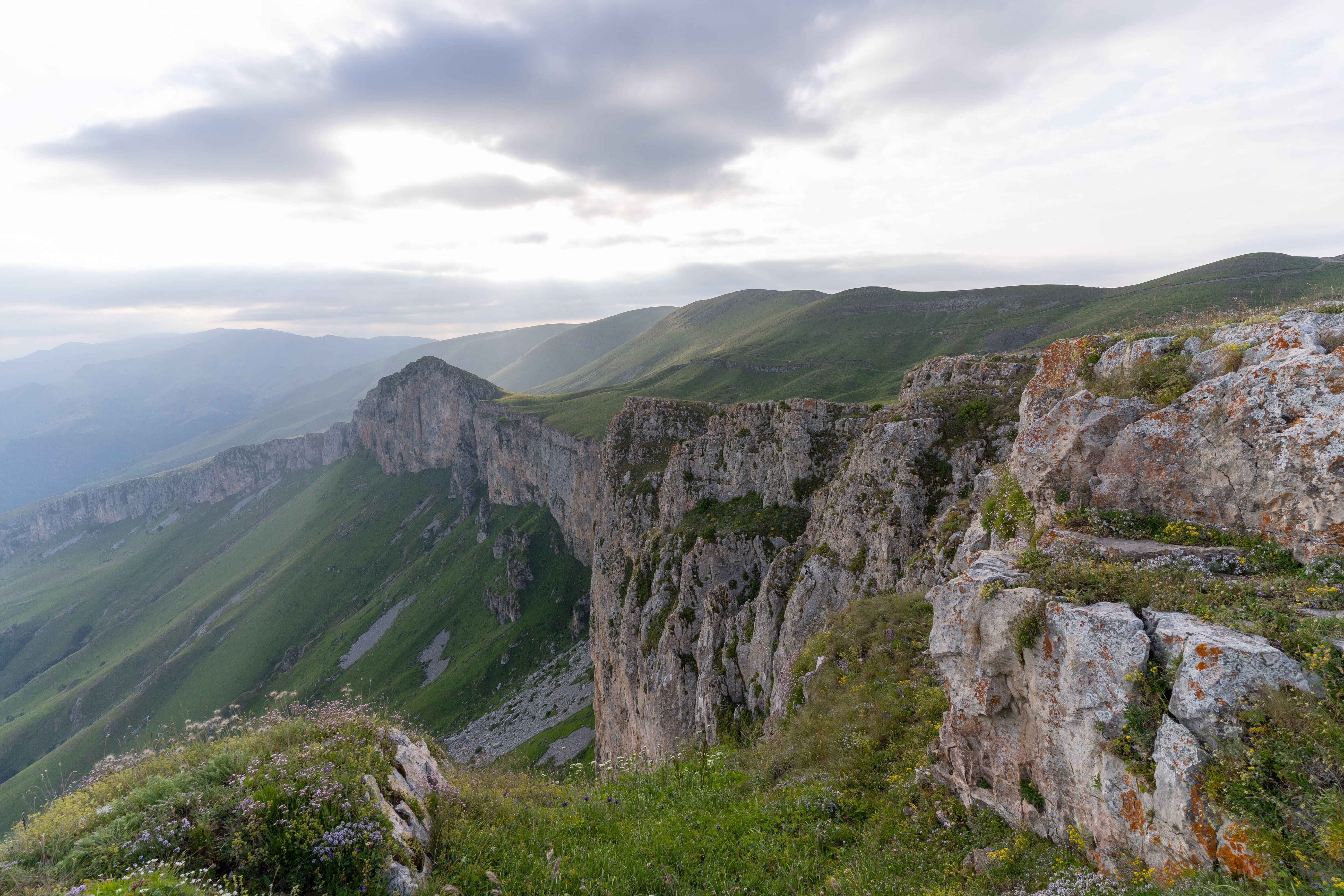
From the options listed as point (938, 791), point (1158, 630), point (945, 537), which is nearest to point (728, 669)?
point (945, 537)

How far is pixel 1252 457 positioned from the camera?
9977 mm

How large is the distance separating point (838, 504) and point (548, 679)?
92.2 meters

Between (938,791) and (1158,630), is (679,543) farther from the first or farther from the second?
(1158,630)

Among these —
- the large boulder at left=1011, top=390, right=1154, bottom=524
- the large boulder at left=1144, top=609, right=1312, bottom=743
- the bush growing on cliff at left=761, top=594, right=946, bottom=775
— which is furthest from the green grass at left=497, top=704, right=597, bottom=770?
the large boulder at left=1144, top=609, right=1312, bottom=743

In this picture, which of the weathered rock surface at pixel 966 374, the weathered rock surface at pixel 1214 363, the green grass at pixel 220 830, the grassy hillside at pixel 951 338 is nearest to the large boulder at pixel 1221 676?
the weathered rock surface at pixel 1214 363

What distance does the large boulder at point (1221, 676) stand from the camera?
21.9ft

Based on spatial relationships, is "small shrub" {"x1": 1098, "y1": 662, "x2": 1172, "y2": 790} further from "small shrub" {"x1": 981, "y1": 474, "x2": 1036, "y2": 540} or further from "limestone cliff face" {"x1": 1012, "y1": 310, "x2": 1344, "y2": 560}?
"small shrub" {"x1": 981, "y1": 474, "x2": 1036, "y2": 540}

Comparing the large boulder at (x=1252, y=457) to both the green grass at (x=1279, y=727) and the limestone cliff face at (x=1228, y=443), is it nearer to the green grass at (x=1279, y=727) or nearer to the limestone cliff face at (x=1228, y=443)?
the limestone cliff face at (x=1228, y=443)

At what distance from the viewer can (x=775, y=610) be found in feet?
103

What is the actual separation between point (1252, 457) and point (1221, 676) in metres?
5.67

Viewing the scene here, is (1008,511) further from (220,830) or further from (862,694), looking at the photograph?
(220,830)

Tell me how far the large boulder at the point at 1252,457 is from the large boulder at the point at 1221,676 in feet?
12.2

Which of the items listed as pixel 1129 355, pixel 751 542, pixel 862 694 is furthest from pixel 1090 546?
pixel 751 542

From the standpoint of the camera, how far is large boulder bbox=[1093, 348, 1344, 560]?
9000 mm
